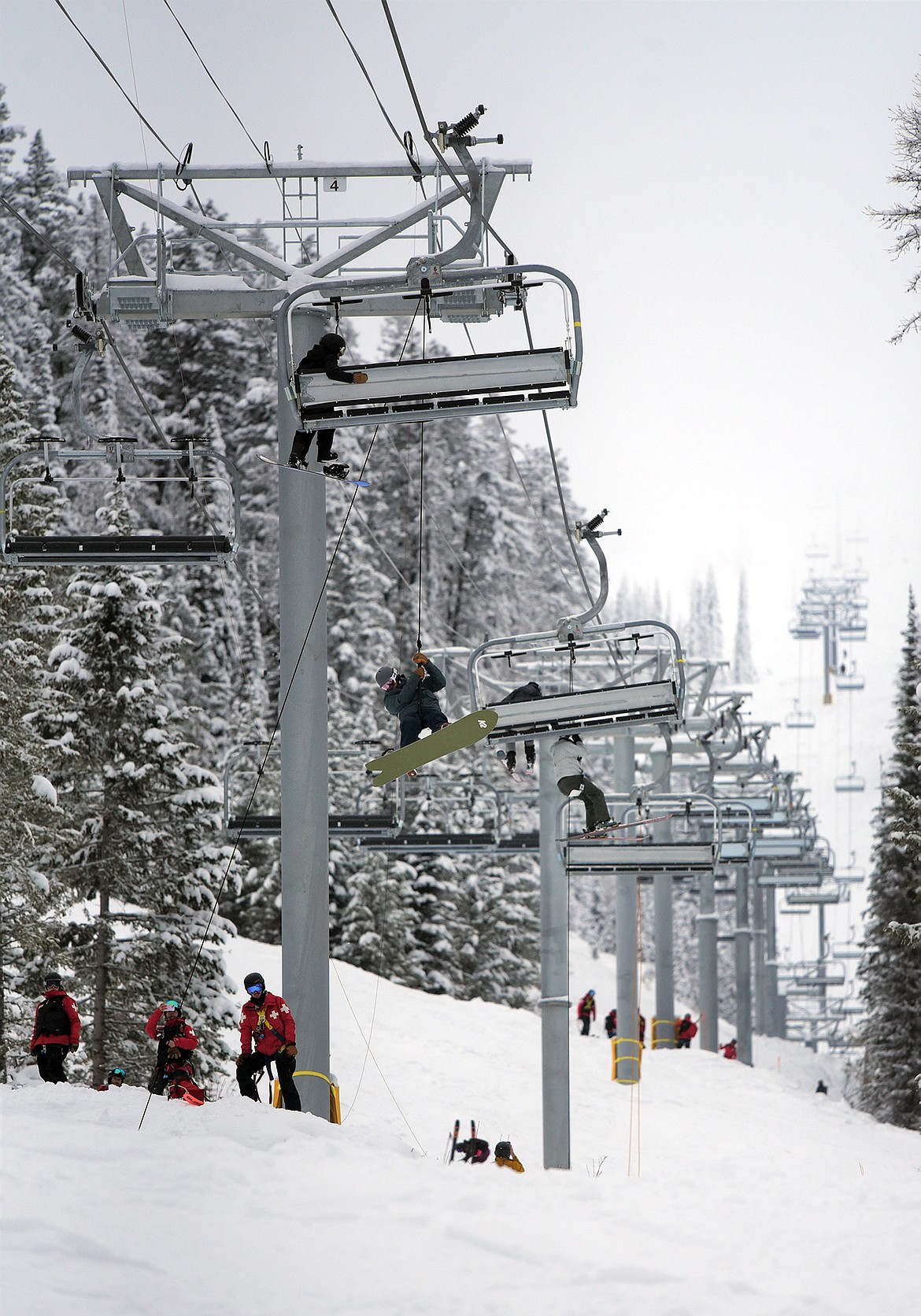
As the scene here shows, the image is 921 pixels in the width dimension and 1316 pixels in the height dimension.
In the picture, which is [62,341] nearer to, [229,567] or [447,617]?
[229,567]

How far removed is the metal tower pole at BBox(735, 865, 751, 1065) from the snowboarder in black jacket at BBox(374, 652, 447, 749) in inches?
1015

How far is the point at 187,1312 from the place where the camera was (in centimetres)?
673

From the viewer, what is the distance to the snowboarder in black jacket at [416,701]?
1242 centimetres

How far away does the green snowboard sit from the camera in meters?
11.3

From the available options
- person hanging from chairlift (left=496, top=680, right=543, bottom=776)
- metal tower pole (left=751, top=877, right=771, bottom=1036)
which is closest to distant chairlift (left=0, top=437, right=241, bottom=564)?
person hanging from chairlift (left=496, top=680, right=543, bottom=776)

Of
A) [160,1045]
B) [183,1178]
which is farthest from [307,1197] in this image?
[160,1045]

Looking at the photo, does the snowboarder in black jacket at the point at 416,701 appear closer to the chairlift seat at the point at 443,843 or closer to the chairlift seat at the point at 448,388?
the chairlift seat at the point at 448,388

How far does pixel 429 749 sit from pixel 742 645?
6831 inches

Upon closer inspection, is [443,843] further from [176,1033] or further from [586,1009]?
[586,1009]

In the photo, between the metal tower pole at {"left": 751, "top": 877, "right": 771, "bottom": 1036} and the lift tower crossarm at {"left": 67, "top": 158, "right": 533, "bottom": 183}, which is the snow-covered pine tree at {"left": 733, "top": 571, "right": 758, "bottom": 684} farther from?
the lift tower crossarm at {"left": 67, "top": 158, "right": 533, "bottom": 183}

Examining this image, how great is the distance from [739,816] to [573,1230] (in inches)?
721

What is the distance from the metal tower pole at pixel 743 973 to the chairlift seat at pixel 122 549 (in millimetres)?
27812

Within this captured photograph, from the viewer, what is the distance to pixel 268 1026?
10.7 metres

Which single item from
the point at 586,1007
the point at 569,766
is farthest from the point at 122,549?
the point at 586,1007
